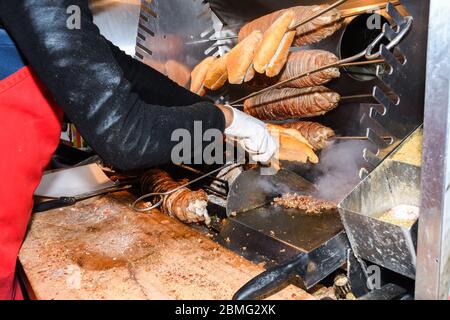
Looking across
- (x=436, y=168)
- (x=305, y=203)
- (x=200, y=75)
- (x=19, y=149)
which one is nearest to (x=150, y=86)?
(x=200, y=75)

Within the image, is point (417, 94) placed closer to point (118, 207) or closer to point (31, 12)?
point (31, 12)

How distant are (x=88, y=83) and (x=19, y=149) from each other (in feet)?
1.71

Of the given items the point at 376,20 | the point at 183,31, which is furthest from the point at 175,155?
the point at 183,31

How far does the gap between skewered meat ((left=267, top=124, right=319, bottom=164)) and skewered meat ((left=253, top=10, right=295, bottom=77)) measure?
335 millimetres

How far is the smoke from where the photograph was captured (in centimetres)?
171

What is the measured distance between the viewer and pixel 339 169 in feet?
5.82

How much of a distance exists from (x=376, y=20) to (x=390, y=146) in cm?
63

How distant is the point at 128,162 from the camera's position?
121 centimetres

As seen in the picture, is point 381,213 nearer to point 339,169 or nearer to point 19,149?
point 339,169

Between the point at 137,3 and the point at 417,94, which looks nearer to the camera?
the point at 417,94

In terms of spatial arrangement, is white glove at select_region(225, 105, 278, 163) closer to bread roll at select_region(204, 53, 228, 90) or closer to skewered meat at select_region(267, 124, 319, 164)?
skewered meat at select_region(267, 124, 319, 164)

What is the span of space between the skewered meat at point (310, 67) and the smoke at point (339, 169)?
0.34 m

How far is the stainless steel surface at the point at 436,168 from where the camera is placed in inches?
32.2

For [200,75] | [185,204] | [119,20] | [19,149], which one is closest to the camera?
[19,149]
